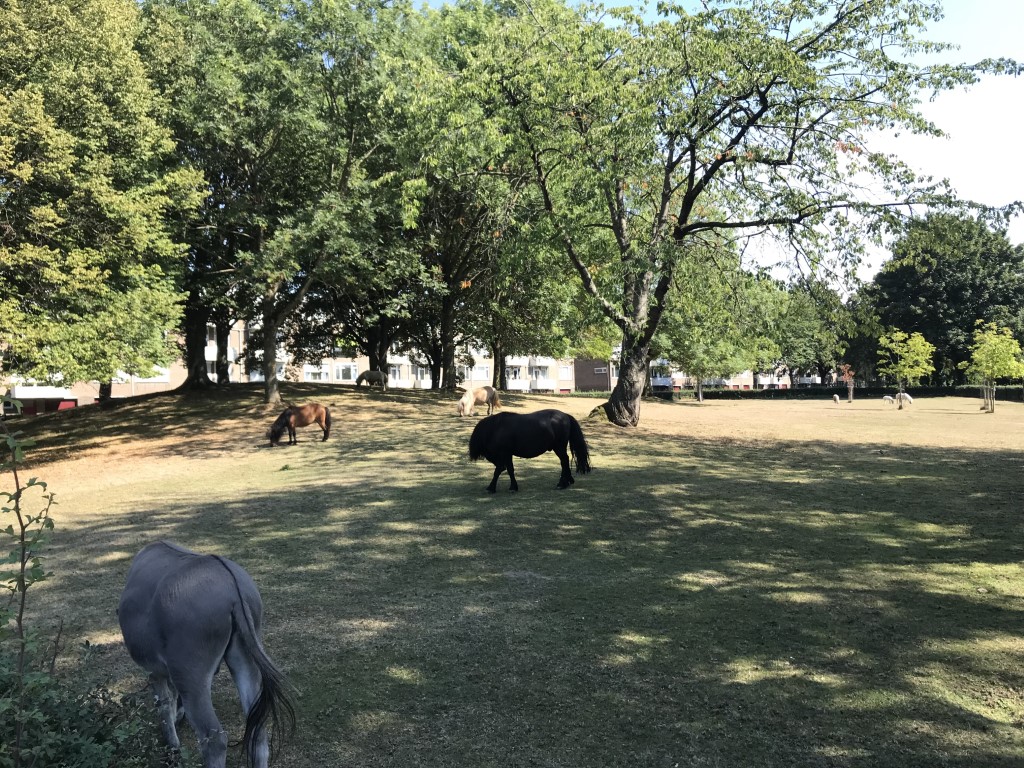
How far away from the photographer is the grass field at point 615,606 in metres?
4.56

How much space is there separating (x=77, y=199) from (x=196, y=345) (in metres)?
15.6

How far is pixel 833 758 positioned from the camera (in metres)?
4.21

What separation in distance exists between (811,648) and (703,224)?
17.8m

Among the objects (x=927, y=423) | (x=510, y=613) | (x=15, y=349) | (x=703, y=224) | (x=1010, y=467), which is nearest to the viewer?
(x=510, y=613)

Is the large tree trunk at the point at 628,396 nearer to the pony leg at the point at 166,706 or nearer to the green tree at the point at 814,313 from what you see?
the green tree at the point at 814,313

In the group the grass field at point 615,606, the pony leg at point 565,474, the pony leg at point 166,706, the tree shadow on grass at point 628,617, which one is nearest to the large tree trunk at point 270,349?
→ the grass field at point 615,606

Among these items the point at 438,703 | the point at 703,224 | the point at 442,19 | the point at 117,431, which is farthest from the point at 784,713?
the point at 442,19

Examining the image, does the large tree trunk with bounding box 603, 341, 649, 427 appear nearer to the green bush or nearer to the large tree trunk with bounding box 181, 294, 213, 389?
the large tree trunk with bounding box 181, 294, 213, 389

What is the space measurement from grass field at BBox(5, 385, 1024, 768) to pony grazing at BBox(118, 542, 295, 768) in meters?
0.69

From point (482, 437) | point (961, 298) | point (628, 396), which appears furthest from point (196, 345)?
point (961, 298)

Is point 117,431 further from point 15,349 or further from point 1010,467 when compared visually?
point 1010,467

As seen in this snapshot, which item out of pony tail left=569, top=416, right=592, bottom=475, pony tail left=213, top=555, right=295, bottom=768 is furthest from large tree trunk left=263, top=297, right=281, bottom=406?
pony tail left=213, top=555, right=295, bottom=768

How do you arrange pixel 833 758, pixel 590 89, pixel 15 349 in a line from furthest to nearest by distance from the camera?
pixel 590 89, pixel 15 349, pixel 833 758

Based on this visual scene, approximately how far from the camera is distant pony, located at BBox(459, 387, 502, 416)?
89.4 ft
